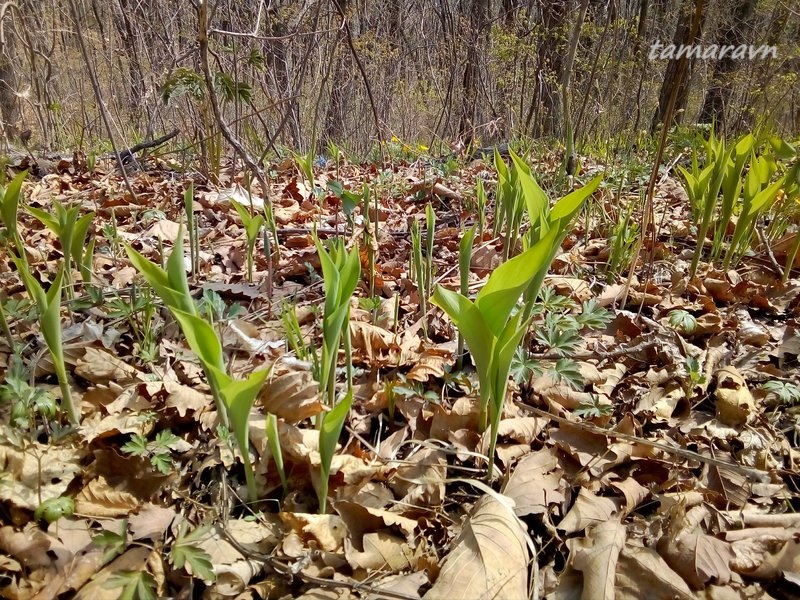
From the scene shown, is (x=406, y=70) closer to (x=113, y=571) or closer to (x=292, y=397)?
(x=292, y=397)

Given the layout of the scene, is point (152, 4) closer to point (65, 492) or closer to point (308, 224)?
point (308, 224)

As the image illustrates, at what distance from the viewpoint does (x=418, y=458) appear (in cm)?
102

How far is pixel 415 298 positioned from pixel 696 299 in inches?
37.0

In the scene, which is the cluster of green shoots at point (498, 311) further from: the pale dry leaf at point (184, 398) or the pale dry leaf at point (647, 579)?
the pale dry leaf at point (184, 398)

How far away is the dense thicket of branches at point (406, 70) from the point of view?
12.4 ft

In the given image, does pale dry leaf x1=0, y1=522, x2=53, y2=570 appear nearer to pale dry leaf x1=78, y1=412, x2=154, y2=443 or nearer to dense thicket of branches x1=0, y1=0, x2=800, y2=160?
pale dry leaf x1=78, y1=412, x2=154, y2=443

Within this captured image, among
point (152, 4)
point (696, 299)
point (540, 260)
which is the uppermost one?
point (152, 4)

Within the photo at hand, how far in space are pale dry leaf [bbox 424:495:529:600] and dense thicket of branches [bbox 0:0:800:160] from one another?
9.00 ft

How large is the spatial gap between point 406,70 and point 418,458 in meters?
6.00

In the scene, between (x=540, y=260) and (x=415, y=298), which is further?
(x=415, y=298)

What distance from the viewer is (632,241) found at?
1.82 m

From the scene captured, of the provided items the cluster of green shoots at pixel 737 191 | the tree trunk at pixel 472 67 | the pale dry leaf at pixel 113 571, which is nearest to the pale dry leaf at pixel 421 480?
the pale dry leaf at pixel 113 571

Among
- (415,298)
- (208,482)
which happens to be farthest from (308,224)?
(208,482)

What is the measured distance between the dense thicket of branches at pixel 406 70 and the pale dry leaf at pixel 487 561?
2742mm
